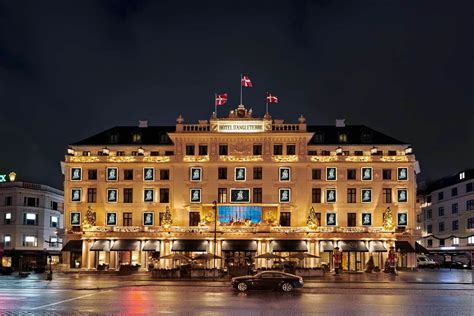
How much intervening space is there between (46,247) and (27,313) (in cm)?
7688

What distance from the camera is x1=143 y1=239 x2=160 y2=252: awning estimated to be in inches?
3085

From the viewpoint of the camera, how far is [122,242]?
79500 mm

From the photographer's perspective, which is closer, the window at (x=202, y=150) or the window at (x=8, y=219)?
the window at (x=202, y=150)

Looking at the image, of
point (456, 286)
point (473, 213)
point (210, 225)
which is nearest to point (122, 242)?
point (210, 225)

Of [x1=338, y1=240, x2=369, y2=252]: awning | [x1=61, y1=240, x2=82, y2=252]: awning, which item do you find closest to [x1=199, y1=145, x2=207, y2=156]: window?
[x1=61, y1=240, x2=82, y2=252]: awning

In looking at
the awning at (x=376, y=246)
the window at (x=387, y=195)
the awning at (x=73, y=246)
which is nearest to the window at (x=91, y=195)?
the awning at (x=73, y=246)

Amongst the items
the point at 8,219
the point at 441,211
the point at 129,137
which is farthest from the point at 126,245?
the point at 441,211

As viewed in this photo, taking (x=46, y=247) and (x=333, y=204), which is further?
(x=46, y=247)

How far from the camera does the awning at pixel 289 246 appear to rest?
77.3 m

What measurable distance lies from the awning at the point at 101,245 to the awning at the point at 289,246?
2079 centimetres

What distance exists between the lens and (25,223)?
95438mm

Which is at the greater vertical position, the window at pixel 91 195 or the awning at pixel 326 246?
the window at pixel 91 195

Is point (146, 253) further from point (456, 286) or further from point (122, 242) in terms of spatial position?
point (456, 286)

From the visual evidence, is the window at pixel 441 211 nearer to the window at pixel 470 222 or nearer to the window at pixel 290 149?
the window at pixel 470 222
